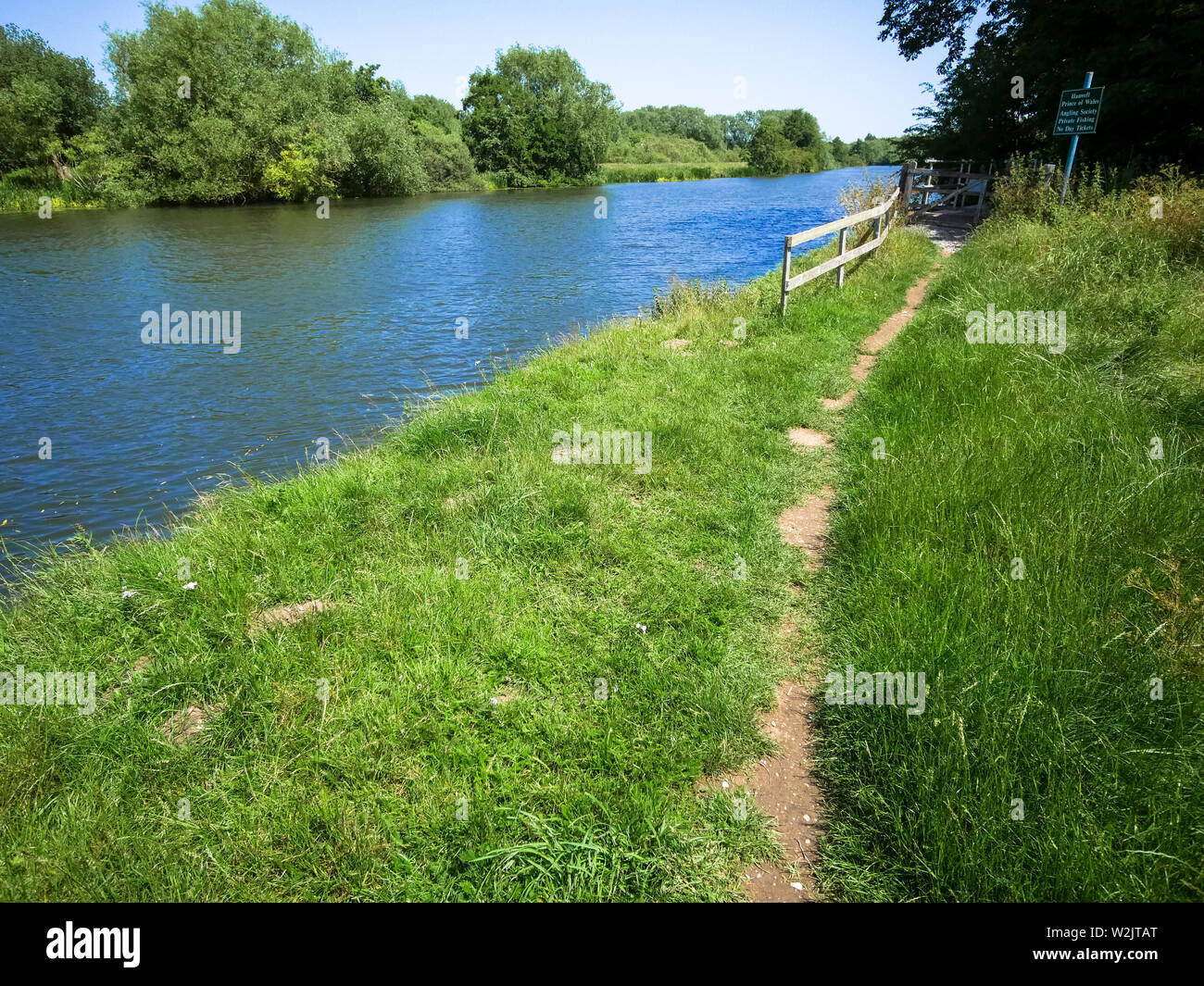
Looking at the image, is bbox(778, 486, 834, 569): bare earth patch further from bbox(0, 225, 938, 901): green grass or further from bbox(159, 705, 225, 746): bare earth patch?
bbox(159, 705, 225, 746): bare earth patch

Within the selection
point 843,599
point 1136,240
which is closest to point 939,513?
point 843,599

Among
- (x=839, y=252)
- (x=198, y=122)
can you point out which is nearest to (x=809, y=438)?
(x=839, y=252)

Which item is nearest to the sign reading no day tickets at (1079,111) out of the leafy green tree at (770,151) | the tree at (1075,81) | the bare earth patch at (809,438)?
the tree at (1075,81)

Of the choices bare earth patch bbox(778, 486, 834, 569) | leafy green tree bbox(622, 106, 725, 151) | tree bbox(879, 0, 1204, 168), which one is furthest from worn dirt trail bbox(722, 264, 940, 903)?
leafy green tree bbox(622, 106, 725, 151)

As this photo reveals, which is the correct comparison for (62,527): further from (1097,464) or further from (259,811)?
(1097,464)

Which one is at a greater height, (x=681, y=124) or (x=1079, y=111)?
(x=681, y=124)

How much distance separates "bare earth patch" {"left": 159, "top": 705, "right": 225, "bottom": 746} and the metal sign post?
18.5 metres

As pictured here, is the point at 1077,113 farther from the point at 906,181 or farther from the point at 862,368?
the point at 862,368

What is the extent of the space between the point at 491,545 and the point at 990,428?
4550 millimetres

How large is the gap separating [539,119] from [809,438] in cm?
7600

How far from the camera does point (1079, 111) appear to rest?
46.4ft

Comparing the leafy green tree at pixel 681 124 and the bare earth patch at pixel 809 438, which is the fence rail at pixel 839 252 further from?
the leafy green tree at pixel 681 124

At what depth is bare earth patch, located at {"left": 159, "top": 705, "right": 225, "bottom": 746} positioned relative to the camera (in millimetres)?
3232

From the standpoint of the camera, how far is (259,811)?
109 inches
